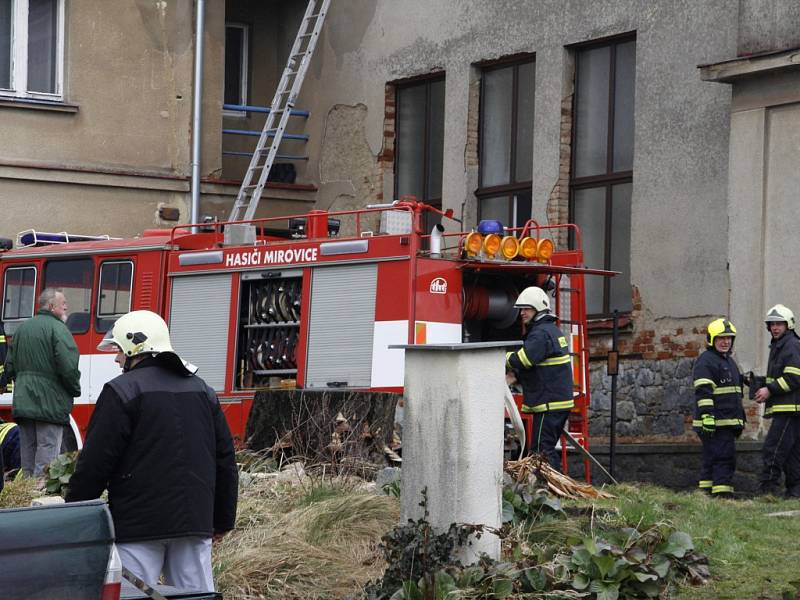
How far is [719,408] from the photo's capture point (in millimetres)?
12664

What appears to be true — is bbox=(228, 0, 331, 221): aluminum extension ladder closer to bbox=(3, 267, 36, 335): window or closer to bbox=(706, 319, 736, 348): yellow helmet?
bbox=(3, 267, 36, 335): window

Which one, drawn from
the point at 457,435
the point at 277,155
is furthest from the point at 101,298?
the point at 457,435

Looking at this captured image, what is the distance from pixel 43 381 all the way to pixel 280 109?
8616mm

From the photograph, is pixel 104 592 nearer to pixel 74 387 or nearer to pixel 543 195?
pixel 74 387

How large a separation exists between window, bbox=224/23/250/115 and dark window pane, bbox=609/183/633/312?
7.14m

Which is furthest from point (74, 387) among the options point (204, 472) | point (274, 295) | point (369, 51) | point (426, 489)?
point (369, 51)

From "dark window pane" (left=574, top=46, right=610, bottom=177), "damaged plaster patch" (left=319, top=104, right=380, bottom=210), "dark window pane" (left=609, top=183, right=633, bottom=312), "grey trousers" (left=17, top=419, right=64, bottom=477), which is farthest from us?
"damaged plaster patch" (left=319, top=104, right=380, bottom=210)

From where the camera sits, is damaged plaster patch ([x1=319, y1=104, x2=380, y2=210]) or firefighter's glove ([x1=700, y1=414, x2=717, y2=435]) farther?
damaged plaster patch ([x1=319, y1=104, x2=380, y2=210])

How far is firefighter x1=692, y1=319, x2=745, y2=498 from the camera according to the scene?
1258cm

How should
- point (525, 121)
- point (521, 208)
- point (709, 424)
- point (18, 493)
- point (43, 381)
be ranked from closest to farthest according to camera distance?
point (18, 493), point (43, 381), point (709, 424), point (521, 208), point (525, 121)

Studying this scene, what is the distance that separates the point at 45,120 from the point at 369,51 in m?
4.30

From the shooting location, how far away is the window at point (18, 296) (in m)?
15.1

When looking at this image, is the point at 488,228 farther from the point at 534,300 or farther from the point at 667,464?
the point at 667,464

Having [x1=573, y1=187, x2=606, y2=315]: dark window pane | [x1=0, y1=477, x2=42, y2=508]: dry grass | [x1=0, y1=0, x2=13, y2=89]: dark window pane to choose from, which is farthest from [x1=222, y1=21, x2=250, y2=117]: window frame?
[x1=0, y1=477, x2=42, y2=508]: dry grass
